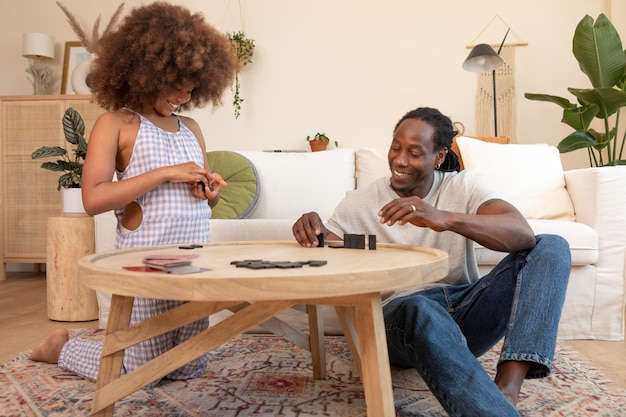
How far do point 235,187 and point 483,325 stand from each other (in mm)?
1613

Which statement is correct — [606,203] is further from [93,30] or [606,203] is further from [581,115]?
[93,30]

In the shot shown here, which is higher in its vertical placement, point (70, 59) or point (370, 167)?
point (70, 59)

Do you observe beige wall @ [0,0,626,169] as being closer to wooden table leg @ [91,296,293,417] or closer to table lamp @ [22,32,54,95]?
table lamp @ [22,32,54,95]

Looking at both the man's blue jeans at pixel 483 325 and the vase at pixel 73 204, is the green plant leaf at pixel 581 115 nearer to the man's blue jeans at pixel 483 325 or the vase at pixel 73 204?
the man's blue jeans at pixel 483 325

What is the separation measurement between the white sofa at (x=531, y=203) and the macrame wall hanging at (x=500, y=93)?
1407 mm

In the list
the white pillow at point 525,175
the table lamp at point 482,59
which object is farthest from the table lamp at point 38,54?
the white pillow at point 525,175

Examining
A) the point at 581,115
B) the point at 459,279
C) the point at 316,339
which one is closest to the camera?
the point at 459,279

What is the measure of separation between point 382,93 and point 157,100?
2.94 meters

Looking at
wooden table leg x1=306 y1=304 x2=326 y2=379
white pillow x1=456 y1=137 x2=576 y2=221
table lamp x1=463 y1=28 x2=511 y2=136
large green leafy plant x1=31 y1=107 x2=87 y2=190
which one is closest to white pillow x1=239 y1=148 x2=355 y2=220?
white pillow x1=456 y1=137 x2=576 y2=221

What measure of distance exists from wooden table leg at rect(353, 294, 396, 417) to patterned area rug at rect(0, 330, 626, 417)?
0.52 meters

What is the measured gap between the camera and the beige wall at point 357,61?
4211 mm

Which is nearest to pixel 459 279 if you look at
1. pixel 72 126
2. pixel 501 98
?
pixel 72 126

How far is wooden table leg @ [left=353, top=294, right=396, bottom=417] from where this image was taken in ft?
2.96

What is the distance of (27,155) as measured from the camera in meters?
4.03
